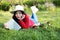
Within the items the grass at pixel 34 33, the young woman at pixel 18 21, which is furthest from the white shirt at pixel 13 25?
the grass at pixel 34 33

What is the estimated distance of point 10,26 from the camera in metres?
5.65

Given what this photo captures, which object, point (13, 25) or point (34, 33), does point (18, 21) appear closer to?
point (13, 25)

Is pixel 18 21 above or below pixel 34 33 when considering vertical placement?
above

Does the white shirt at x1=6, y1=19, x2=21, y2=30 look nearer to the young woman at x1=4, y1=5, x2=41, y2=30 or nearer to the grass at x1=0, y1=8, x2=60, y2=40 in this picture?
the young woman at x1=4, y1=5, x2=41, y2=30

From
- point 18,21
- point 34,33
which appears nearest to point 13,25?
point 18,21

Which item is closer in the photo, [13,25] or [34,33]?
[34,33]

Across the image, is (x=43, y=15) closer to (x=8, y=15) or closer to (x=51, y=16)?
(x=51, y=16)

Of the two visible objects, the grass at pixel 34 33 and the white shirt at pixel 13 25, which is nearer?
the grass at pixel 34 33

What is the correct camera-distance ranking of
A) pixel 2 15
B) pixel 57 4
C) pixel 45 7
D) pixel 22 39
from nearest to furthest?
pixel 22 39, pixel 2 15, pixel 45 7, pixel 57 4

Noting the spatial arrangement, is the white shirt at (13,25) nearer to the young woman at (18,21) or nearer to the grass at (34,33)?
the young woman at (18,21)

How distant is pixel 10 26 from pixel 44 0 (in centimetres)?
421

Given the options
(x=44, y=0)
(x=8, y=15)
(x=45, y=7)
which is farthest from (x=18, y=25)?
(x=44, y=0)

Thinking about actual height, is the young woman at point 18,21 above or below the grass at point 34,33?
above

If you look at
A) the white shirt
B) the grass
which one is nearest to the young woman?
the white shirt
